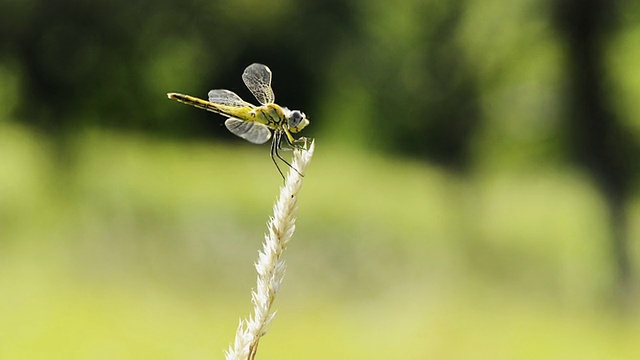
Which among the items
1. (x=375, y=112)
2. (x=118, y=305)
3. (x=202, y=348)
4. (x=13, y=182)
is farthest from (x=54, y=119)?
(x=375, y=112)

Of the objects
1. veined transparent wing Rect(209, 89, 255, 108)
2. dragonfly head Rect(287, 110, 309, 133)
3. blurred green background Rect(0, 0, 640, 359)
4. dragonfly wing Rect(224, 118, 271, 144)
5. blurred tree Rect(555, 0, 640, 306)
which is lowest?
dragonfly wing Rect(224, 118, 271, 144)

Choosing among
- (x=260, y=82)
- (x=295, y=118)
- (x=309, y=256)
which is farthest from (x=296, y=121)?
(x=309, y=256)

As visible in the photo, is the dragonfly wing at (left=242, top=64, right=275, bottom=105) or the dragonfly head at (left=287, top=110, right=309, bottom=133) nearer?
the dragonfly head at (left=287, top=110, right=309, bottom=133)

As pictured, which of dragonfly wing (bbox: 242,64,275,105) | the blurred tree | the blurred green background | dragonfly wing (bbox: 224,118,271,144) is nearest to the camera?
dragonfly wing (bbox: 224,118,271,144)

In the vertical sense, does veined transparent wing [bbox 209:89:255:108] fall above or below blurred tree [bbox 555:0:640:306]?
below

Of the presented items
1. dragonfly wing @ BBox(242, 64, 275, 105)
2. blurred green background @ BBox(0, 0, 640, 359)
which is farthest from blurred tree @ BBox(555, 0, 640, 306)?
dragonfly wing @ BBox(242, 64, 275, 105)

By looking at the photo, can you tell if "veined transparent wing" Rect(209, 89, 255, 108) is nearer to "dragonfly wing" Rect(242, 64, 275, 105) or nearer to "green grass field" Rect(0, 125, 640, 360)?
"dragonfly wing" Rect(242, 64, 275, 105)
